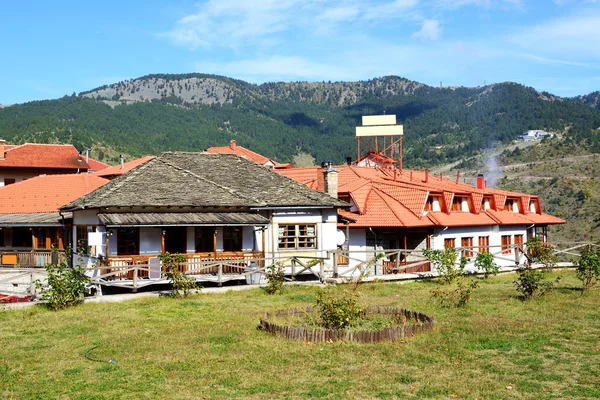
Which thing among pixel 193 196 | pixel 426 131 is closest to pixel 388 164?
pixel 193 196

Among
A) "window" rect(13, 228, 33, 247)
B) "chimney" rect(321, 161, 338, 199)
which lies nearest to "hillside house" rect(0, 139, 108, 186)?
"window" rect(13, 228, 33, 247)

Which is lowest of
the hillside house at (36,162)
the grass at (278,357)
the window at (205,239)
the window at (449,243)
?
the grass at (278,357)

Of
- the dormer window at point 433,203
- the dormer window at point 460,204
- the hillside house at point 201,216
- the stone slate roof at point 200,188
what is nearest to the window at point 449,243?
the dormer window at point 433,203

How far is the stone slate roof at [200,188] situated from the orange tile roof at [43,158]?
112 ft

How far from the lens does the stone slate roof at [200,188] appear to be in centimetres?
2717

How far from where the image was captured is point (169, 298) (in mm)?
22484

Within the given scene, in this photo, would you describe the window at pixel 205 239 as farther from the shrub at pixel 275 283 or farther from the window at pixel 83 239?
the shrub at pixel 275 283

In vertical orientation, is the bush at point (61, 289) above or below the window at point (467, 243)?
below

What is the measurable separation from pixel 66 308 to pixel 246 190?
11912 millimetres

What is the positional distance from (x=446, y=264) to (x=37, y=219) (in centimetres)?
2107

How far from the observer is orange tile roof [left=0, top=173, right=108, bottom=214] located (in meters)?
39.6

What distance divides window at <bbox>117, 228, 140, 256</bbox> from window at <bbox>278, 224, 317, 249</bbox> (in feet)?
21.1

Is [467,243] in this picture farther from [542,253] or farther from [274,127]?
[274,127]

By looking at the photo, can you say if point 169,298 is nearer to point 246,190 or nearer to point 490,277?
point 246,190
